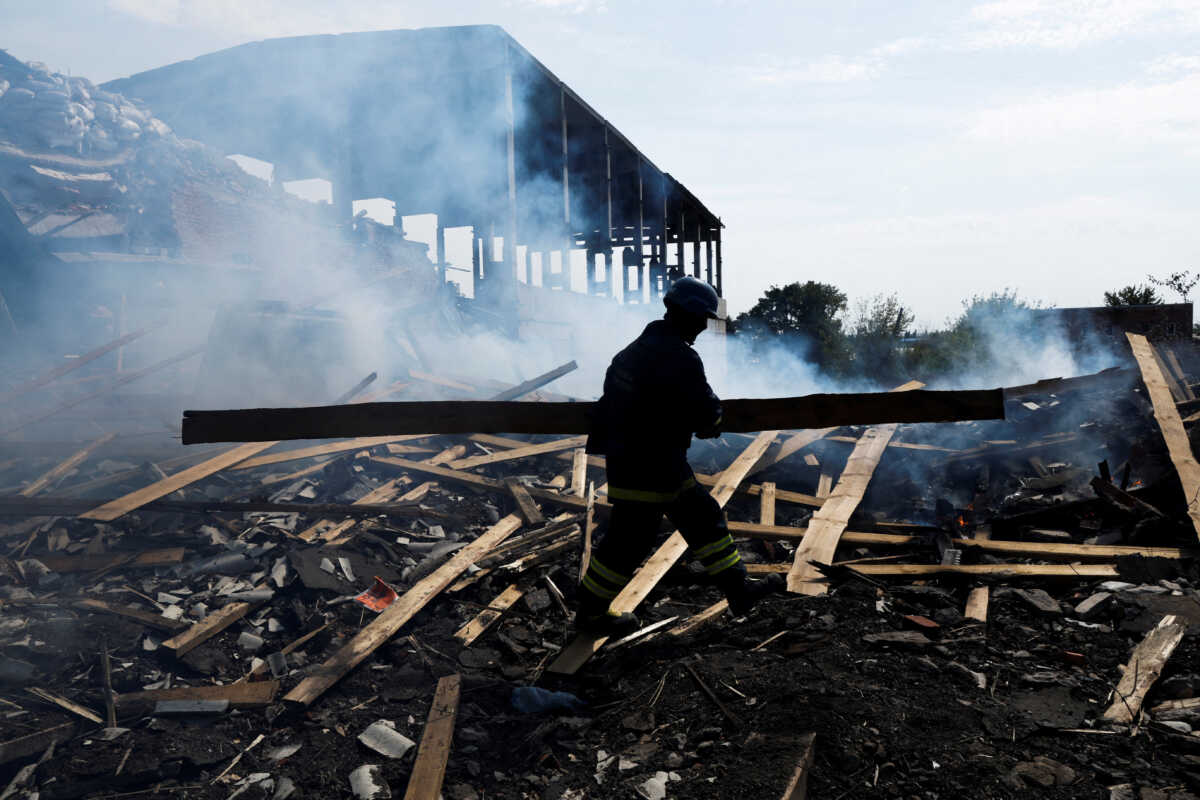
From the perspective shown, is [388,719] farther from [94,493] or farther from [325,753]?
[94,493]

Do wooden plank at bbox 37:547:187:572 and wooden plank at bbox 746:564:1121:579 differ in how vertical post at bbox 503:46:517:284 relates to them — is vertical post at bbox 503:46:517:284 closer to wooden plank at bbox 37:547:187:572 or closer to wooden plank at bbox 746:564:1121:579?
wooden plank at bbox 37:547:187:572

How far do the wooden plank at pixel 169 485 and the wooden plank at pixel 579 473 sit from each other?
2585mm

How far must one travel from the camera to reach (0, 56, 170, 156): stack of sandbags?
18.3 metres

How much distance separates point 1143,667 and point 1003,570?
4.14 feet

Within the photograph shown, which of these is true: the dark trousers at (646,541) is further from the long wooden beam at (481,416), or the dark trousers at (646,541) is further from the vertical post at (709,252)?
the vertical post at (709,252)

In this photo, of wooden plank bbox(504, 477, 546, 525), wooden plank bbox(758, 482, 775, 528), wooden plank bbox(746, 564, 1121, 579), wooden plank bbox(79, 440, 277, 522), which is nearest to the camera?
wooden plank bbox(746, 564, 1121, 579)

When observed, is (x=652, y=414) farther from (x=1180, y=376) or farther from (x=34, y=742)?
(x=1180, y=376)

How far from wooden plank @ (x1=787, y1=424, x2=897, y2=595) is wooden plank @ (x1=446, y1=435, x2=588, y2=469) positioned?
2635 millimetres

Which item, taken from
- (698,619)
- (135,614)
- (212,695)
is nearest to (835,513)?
(698,619)

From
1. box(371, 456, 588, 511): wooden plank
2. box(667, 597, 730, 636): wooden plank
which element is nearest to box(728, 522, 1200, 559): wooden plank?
box(371, 456, 588, 511): wooden plank

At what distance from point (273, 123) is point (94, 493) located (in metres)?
10.7

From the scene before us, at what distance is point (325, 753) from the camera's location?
2910 mm

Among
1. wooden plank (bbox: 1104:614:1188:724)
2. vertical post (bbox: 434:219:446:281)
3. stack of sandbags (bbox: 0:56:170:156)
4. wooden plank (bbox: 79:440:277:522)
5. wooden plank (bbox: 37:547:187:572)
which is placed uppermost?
stack of sandbags (bbox: 0:56:170:156)

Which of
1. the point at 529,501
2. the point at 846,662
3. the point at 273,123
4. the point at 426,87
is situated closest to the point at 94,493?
the point at 529,501
